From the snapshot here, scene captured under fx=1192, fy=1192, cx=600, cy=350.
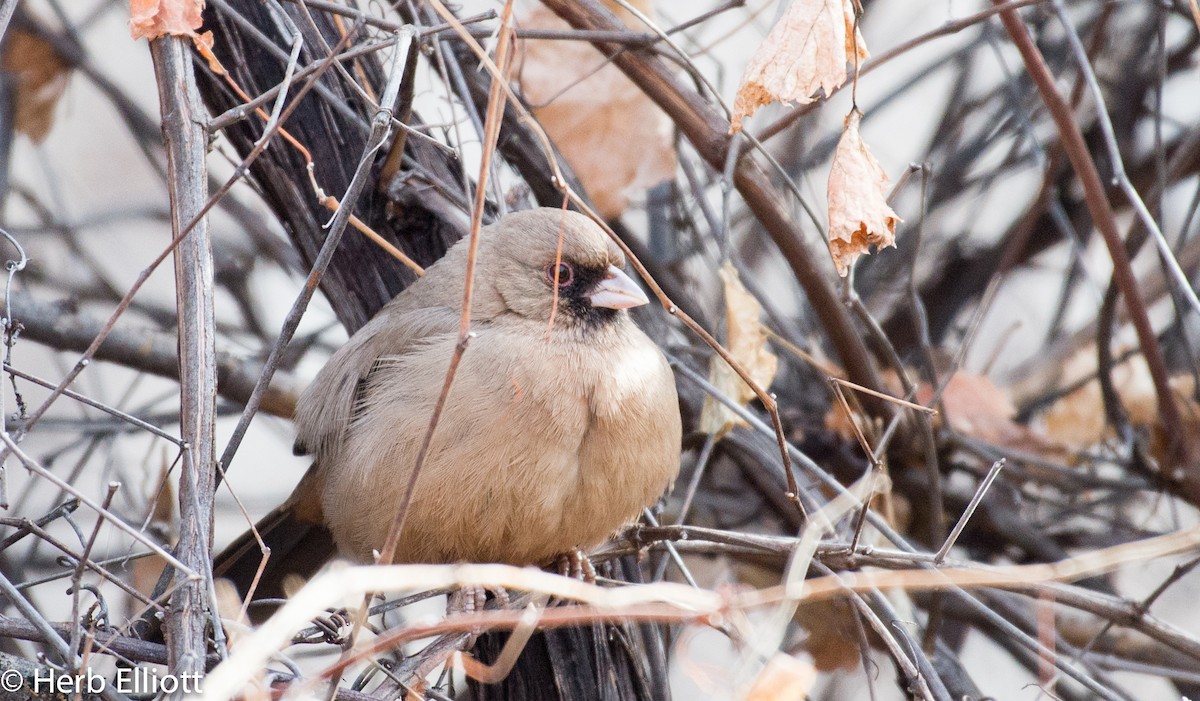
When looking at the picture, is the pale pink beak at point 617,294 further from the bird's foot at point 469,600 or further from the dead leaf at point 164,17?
the dead leaf at point 164,17

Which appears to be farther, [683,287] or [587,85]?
[683,287]

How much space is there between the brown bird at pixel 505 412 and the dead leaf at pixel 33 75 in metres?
2.24

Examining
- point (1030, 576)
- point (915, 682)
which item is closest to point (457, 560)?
point (915, 682)

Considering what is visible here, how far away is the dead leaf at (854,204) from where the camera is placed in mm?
2721

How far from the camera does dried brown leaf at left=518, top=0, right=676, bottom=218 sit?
14.0 feet

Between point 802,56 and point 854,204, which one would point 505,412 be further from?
point 802,56

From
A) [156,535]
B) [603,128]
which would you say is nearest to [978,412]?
[603,128]

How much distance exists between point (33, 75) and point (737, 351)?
11.0 feet

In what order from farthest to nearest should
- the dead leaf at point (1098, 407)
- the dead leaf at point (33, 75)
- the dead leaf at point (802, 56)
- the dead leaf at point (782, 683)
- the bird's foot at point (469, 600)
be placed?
the dead leaf at point (33, 75), the dead leaf at point (1098, 407), the bird's foot at point (469, 600), the dead leaf at point (802, 56), the dead leaf at point (782, 683)

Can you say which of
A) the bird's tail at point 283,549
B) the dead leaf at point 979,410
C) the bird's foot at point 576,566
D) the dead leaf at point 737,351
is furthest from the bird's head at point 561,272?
the dead leaf at point 979,410

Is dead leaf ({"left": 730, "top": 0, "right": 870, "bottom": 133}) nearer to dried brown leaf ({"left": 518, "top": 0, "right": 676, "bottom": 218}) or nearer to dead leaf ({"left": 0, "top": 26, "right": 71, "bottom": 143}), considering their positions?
dried brown leaf ({"left": 518, "top": 0, "right": 676, "bottom": 218})

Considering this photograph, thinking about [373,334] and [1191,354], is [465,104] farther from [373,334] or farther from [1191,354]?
[1191,354]

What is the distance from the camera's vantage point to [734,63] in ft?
18.9

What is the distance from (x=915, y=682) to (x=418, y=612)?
284 cm
